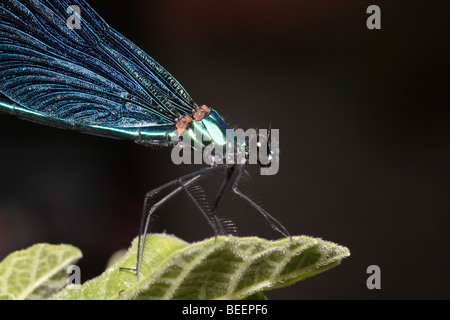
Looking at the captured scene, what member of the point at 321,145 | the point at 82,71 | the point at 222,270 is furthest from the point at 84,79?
the point at 321,145

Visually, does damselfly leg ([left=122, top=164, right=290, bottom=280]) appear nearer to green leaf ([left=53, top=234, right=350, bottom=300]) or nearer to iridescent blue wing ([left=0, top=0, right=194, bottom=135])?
iridescent blue wing ([left=0, top=0, right=194, bottom=135])

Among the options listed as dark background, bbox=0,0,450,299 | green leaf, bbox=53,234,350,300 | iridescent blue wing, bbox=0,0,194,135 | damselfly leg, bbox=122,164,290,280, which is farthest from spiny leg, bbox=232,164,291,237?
dark background, bbox=0,0,450,299

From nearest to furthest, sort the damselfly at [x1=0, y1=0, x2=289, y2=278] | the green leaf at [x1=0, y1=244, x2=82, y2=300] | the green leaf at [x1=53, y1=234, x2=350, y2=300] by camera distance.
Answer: the green leaf at [x1=53, y1=234, x2=350, y2=300] < the green leaf at [x1=0, y1=244, x2=82, y2=300] < the damselfly at [x1=0, y1=0, x2=289, y2=278]

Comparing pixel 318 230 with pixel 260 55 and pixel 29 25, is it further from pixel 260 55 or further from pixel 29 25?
pixel 29 25

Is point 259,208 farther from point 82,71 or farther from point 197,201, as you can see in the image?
point 82,71

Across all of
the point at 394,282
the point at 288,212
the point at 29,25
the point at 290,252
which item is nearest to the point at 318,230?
the point at 288,212

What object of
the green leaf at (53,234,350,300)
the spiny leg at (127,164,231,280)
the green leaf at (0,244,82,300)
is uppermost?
the spiny leg at (127,164,231,280)
